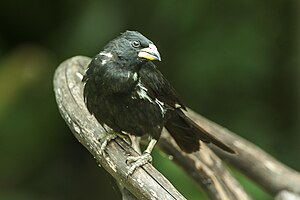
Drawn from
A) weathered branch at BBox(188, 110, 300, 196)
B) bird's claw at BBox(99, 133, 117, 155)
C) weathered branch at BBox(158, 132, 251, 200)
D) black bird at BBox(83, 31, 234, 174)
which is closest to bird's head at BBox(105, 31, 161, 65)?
black bird at BBox(83, 31, 234, 174)

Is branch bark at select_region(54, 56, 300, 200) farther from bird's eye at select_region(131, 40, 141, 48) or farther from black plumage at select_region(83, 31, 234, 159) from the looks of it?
bird's eye at select_region(131, 40, 141, 48)

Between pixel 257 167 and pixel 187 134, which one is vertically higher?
pixel 187 134

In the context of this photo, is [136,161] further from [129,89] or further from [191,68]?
[191,68]

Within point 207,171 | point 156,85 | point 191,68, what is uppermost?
point 156,85

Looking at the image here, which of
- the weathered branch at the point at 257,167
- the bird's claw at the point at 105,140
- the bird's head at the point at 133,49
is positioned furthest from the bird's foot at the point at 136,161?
the weathered branch at the point at 257,167

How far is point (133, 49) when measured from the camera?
285 centimetres

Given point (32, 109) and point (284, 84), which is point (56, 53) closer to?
point (32, 109)

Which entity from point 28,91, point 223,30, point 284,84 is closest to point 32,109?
point 28,91

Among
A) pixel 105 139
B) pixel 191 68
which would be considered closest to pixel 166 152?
pixel 105 139

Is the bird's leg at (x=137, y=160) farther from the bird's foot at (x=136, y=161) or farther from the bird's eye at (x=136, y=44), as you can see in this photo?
the bird's eye at (x=136, y=44)

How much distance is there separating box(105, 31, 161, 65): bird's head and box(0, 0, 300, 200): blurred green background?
92.8 inches

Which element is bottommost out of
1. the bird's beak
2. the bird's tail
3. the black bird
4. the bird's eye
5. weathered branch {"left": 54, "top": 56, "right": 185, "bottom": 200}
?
the bird's tail

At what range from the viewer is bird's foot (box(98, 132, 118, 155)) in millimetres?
2845

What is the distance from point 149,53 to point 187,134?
56 centimetres
